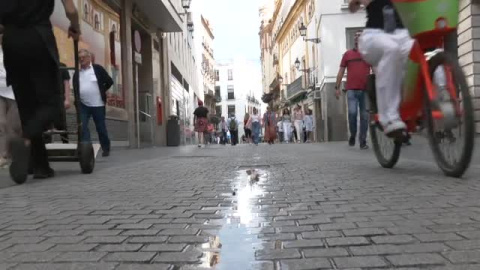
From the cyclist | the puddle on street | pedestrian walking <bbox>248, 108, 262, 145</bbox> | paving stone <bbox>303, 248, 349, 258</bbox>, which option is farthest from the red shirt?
pedestrian walking <bbox>248, 108, 262, 145</bbox>

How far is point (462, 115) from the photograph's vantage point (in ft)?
13.2

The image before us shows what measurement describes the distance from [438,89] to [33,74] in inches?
134

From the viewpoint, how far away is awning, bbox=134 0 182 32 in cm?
1828

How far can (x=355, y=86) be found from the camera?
32.1ft

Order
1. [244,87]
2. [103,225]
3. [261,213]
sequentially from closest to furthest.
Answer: [103,225]
[261,213]
[244,87]

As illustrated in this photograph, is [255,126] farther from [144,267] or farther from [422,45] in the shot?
[144,267]

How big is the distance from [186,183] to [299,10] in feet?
124

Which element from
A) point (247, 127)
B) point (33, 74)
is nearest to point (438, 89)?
point (33, 74)

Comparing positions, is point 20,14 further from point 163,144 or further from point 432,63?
point 163,144

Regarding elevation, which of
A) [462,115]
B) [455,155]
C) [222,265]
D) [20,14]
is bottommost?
[222,265]

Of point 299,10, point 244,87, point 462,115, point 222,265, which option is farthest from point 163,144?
point 244,87

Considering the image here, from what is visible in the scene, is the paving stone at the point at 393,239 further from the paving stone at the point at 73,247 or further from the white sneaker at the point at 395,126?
the white sneaker at the point at 395,126

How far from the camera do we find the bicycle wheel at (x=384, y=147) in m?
5.39

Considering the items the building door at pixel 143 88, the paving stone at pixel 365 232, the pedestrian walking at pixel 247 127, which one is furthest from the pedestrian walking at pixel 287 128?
the paving stone at pixel 365 232
